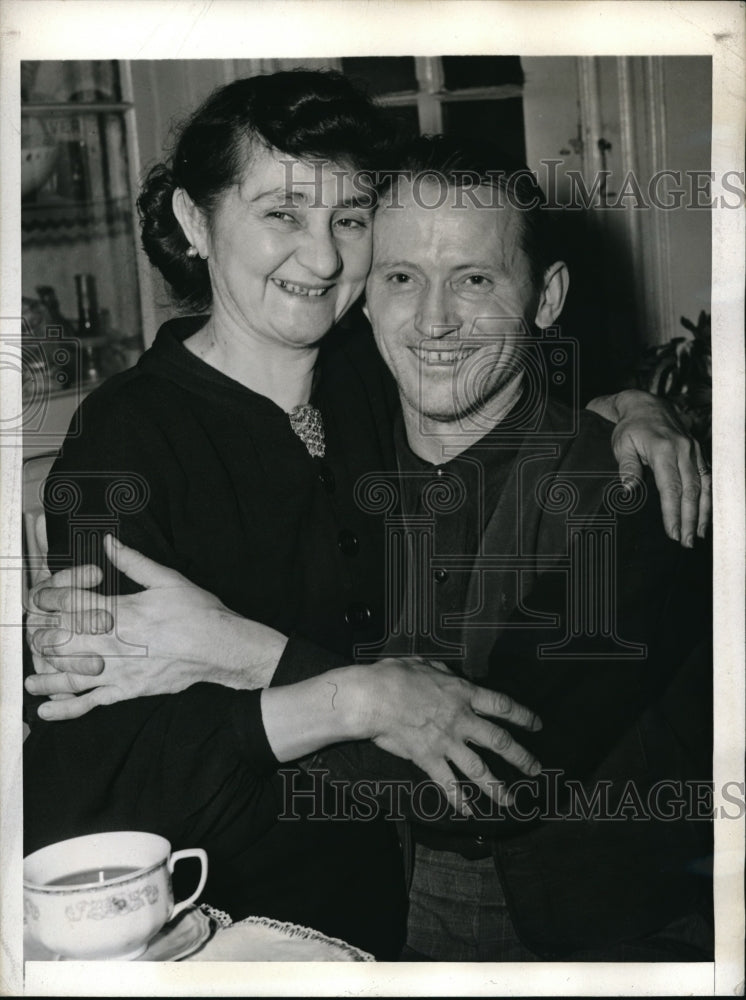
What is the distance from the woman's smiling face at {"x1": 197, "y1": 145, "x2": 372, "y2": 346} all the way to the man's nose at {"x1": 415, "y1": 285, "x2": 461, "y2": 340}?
58 millimetres

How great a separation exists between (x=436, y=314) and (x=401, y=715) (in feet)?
1.14

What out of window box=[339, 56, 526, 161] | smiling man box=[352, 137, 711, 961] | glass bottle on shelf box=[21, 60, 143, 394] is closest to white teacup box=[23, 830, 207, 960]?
smiling man box=[352, 137, 711, 961]

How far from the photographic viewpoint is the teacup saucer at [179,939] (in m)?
0.87

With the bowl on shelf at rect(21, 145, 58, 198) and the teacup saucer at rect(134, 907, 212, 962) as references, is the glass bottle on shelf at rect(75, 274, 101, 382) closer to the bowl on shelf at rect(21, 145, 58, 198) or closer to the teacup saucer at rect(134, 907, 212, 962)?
the bowl on shelf at rect(21, 145, 58, 198)

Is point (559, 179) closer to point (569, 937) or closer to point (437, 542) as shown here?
point (437, 542)

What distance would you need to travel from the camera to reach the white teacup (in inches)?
32.3

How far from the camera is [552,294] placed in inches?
34.4

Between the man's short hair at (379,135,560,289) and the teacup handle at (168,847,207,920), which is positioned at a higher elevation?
the man's short hair at (379,135,560,289)

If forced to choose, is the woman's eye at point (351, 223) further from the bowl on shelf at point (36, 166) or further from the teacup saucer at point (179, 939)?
the teacup saucer at point (179, 939)

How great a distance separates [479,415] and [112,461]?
1.06ft

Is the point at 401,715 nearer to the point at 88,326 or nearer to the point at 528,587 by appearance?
the point at 528,587

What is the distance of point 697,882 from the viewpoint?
904 millimetres

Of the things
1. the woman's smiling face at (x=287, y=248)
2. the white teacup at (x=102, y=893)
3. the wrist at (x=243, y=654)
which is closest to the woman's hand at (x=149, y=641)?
the wrist at (x=243, y=654)

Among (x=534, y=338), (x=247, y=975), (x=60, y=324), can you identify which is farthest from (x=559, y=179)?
(x=247, y=975)
